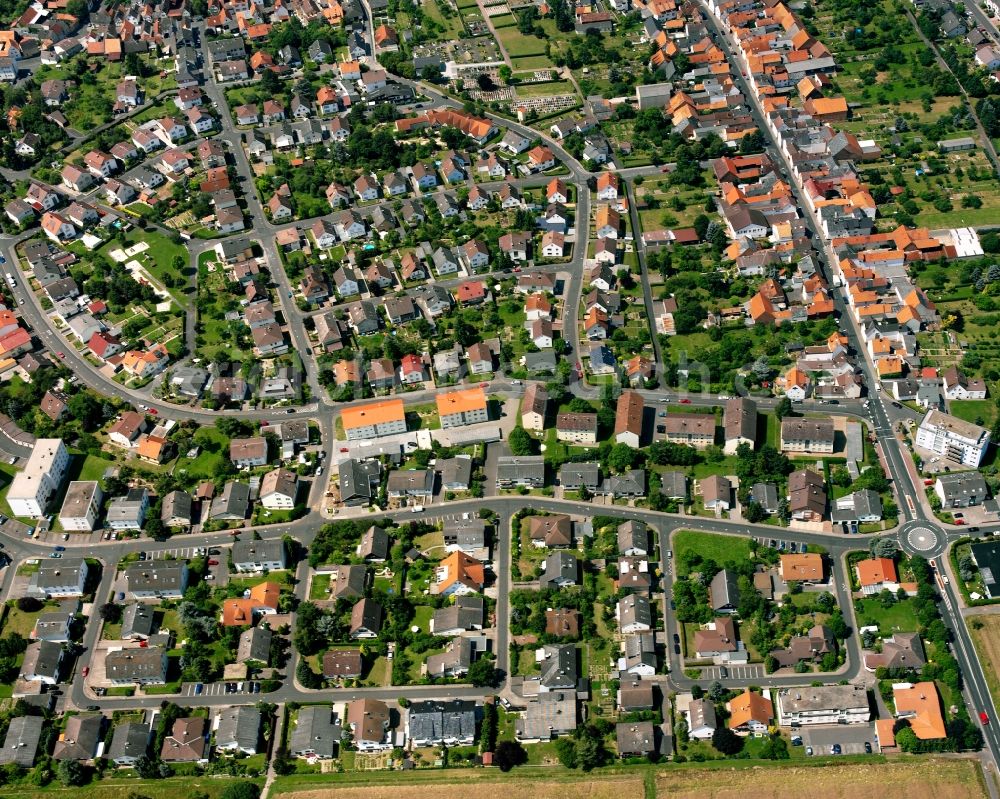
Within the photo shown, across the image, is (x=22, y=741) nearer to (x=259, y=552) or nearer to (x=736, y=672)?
(x=259, y=552)

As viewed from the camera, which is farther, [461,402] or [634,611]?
[461,402]

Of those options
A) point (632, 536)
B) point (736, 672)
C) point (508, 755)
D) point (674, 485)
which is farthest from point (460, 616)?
point (674, 485)

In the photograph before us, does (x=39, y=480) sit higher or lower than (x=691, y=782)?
higher

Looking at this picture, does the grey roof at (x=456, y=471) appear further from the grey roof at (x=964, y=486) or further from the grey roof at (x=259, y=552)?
the grey roof at (x=964, y=486)

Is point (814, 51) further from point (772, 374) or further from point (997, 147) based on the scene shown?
point (772, 374)

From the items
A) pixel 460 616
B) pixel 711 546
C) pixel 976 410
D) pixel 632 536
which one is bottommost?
pixel 460 616

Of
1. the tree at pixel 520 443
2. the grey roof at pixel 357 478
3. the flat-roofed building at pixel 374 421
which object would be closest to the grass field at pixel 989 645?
the tree at pixel 520 443

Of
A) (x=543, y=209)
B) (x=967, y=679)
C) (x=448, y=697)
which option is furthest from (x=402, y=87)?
(x=967, y=679)
